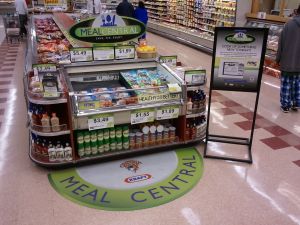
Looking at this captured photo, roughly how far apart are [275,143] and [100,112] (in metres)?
2.40

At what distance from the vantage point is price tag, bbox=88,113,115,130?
325 centimetres

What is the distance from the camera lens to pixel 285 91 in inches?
196

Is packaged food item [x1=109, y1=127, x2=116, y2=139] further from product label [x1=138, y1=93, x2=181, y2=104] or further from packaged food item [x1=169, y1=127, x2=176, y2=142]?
packaged food item [x1=169, y1=127, x2=176, y2=142]

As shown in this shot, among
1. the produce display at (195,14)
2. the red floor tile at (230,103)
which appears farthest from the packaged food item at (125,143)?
the produce display at (195,14)

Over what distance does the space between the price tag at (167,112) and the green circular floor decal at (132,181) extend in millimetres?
512

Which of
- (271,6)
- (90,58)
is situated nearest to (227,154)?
(90,58)

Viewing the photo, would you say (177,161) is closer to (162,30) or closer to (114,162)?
(114,162)

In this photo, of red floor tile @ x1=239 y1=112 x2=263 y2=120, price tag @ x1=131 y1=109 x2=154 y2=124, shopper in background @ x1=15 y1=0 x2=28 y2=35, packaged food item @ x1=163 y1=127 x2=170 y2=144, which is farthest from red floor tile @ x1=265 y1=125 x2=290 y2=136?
shopper in background @ x1=15 y1=0 x2=28 y2=35

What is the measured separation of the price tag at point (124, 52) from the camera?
404 centimetres

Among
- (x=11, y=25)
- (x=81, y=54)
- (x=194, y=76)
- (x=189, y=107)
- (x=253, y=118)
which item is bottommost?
(x=253, y=118)

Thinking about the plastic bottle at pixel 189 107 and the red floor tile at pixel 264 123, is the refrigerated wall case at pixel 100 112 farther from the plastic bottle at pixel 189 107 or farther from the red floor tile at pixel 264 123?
the red floor tile at pixel 264 123

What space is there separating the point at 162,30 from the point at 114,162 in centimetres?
1106

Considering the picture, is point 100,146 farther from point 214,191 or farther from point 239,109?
point 239,109

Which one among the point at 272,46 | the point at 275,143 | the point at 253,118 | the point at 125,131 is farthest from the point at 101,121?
the point at 272,46
